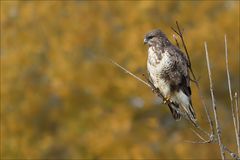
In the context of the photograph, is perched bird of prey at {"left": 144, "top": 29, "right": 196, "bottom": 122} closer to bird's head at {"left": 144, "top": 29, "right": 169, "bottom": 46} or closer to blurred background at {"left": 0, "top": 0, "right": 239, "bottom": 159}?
bird's head at {"left": 144, "top": 29, "right": 169, "bottom": 46}

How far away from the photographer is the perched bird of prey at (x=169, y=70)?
5.00 m

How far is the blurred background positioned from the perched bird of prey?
411cm

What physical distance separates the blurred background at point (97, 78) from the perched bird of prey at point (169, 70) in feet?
13.5

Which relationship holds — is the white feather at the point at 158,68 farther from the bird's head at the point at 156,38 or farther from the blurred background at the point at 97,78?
the blurred background at the point at 97,78

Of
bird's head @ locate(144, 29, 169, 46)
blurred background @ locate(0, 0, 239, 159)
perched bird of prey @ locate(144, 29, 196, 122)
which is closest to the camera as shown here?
perched bird of prey @ locate(144, 29, 196, 122)

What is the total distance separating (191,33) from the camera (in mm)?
9922

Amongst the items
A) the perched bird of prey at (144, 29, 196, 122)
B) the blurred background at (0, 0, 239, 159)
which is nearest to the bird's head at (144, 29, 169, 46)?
the perched bird of prey at (144, 29, 196, 122)

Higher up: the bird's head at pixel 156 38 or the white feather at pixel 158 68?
the bird's head at pixel 156 38

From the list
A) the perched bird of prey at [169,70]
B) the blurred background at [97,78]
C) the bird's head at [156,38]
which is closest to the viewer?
the perched bird of prey at [169,70]

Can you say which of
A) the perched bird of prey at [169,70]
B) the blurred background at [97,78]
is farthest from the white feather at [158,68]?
the blurred background at [97,78]

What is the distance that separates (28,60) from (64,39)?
0.61m

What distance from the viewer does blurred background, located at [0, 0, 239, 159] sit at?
9609mm

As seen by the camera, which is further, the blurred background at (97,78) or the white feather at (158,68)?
the blurred background at (97,78)

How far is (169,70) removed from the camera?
5082 mm
